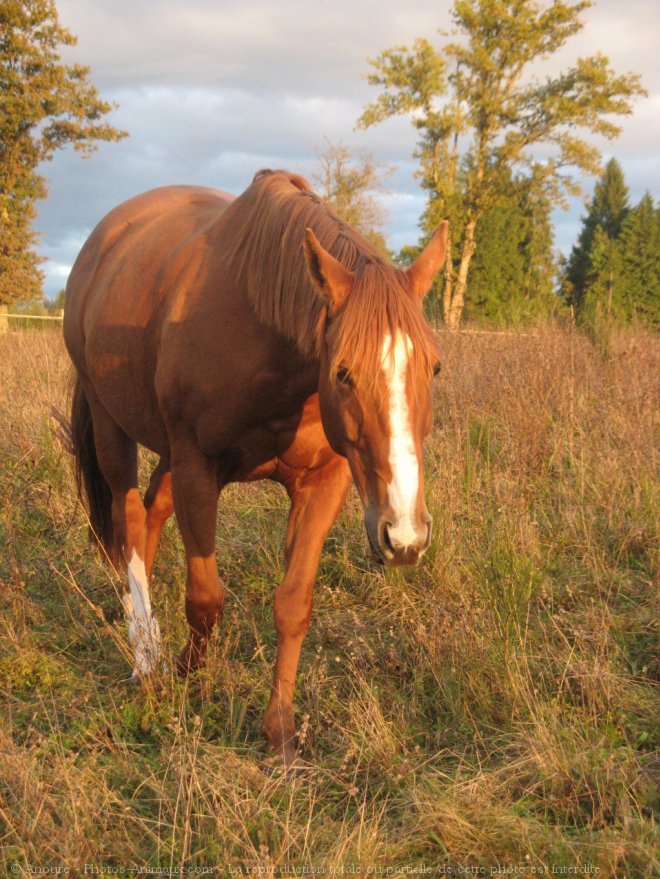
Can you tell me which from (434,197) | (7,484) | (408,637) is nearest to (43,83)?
(434,197)

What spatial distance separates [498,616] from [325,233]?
1618 millimetres

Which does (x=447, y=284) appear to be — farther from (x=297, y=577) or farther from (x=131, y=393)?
(x=297, y=577)

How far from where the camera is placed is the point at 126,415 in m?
3.89

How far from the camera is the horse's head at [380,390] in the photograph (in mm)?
2232

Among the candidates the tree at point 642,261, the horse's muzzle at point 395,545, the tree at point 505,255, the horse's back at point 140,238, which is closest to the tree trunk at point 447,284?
the tree at point 505,255

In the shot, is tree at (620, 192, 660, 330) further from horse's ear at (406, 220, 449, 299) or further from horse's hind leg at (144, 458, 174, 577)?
horse's ear at (406, 220, 449, 299)

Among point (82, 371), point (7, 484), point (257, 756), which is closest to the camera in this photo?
point (257, 756)

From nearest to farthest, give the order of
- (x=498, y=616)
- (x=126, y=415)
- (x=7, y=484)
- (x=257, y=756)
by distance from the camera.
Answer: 1. (x=257, y=756)
2. (x=498, y=616)
3. (x=126, y=415)
4. (x=7, y=484)

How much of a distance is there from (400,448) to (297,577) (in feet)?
3.32

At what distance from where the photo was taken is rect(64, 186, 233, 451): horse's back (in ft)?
11.6

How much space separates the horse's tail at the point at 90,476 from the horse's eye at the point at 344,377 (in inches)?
98.5

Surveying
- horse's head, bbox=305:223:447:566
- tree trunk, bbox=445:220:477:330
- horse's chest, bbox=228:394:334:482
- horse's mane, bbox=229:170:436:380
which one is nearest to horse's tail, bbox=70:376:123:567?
horse's chest, bbox=228:394:334:482

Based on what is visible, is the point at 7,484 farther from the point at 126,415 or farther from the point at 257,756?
the point at 257,756

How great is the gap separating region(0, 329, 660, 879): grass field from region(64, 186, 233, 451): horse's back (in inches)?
36.7
